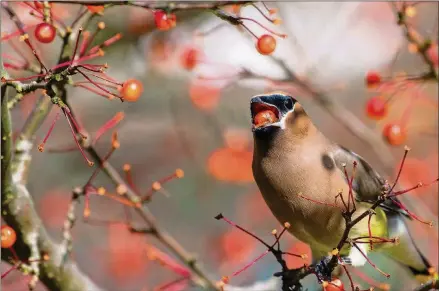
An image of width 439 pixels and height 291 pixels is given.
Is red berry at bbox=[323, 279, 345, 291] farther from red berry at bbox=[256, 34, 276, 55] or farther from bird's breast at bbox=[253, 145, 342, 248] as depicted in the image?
red berry at bbox=[256, 34, 276, 55]

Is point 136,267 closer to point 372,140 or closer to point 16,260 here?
point 372,140

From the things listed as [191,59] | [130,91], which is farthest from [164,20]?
[191,59]

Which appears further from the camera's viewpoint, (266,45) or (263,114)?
(263,114)

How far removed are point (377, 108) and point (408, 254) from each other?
426mm

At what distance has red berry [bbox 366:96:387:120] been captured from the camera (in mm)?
1943

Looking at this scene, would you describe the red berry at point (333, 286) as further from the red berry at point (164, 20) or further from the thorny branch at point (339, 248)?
the red berry at point (164, 20)

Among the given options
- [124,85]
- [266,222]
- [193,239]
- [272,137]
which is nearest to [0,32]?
[124,85]

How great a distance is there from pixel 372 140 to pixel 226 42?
7.49ft

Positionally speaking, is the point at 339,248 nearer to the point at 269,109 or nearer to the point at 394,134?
the point at 269,109

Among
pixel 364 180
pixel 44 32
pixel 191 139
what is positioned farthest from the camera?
pixel 191 139

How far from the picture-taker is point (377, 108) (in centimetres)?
195

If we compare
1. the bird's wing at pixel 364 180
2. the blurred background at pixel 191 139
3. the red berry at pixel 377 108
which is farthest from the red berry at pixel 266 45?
the blurred background at pixel 191 139

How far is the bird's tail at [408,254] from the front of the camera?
1.96m

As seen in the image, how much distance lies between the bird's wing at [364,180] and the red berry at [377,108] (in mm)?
157
